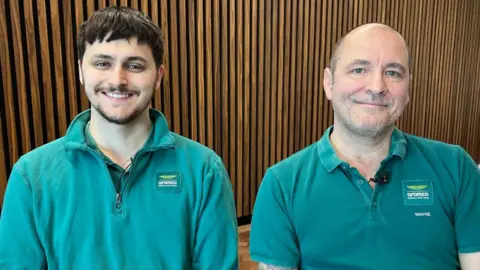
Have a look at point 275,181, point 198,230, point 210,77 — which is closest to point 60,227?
point 198,230

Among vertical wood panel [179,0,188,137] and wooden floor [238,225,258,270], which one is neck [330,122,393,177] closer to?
wooden floor [238,225,258,270]

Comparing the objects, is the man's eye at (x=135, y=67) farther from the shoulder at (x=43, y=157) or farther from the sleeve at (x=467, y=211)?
the sleeve at (x=467, y=211)

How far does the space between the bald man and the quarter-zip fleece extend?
0.18m

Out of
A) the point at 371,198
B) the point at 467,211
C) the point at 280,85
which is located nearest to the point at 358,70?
the point at 371,198

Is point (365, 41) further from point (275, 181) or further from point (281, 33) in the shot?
point (281, 33)

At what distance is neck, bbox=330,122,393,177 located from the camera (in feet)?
4.88

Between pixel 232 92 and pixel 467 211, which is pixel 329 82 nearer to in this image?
pixel 467 211

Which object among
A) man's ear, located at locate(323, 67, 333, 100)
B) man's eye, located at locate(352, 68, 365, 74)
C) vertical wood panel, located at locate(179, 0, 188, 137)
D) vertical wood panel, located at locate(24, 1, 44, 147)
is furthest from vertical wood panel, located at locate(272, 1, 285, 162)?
man's eye, located at locate(352, 68, 365, 74)

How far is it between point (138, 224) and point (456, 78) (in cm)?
639

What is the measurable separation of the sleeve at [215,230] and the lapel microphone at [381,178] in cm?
53

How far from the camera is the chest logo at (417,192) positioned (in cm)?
142

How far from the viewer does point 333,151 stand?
1492 mm

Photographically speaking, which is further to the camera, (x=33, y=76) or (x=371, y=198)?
(x=33, y=76)

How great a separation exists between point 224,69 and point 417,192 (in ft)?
8.70
